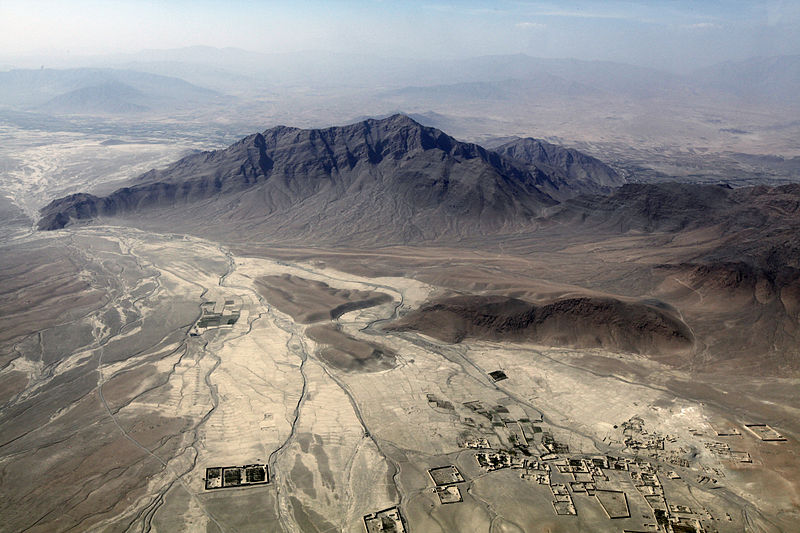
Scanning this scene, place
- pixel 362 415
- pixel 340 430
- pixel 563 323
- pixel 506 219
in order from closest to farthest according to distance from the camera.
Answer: pixel 340 430, pixel 362 415, pixel 563 323, pixel 506 219

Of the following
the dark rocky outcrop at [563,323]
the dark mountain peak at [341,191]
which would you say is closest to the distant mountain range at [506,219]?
the dark rocky outcrop at [563,323]

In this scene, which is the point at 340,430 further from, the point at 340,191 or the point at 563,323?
the point at 340,191

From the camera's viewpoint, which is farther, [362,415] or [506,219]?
[506,219]

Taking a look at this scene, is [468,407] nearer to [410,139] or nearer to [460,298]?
[460,298]

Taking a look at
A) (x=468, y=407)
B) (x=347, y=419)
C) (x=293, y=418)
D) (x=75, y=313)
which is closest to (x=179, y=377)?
(x=293, y=418)

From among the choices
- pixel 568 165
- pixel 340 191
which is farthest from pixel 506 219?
pixel 568 165

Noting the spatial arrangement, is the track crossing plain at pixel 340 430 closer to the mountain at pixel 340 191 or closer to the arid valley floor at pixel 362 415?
the arid valley floor at pixel 362 415

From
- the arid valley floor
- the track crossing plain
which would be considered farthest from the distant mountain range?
the track crossing plain

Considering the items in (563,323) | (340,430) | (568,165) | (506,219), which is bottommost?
(340,430)
